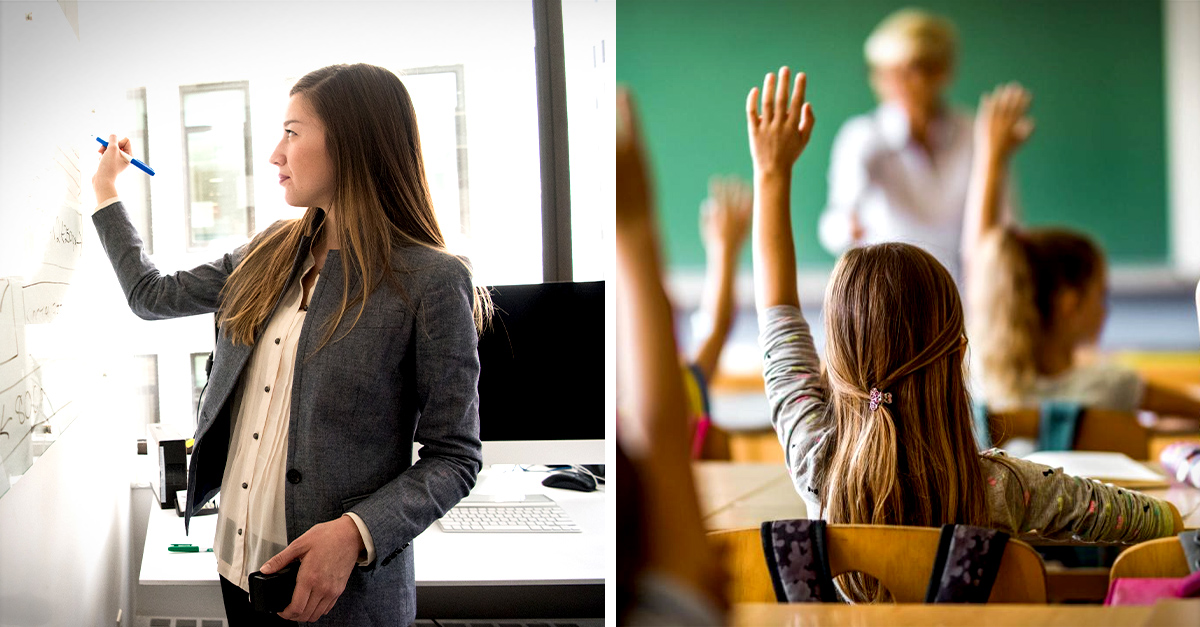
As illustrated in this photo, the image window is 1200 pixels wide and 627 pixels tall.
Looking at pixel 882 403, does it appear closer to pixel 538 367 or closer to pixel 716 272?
pixel 716 272

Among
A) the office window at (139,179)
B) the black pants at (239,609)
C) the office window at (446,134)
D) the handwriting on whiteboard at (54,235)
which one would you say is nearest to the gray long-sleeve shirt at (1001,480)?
the black pants at (239,609)

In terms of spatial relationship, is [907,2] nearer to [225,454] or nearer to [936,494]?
[936,494]

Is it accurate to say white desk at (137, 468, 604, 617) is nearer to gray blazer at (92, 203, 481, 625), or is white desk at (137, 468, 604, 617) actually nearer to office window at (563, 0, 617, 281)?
gray blazer at (92, 203, 481, 625)

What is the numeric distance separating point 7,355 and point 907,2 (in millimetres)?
1070

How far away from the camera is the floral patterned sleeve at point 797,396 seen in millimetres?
718

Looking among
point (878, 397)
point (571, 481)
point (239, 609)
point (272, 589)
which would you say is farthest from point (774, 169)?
point (571, 481)

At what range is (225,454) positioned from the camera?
1.09 metres

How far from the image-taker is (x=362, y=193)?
3.30 feet

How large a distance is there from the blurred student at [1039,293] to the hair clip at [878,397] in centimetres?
12

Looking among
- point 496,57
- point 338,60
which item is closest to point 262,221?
point 338,60

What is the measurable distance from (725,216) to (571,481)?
1204mm

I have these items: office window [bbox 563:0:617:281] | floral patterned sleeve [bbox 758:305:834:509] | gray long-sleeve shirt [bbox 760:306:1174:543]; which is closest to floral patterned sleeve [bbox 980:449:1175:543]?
gray long-sleeve shirt [bbox 760:306:1174:543]

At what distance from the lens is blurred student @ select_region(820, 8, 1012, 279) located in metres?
0.66

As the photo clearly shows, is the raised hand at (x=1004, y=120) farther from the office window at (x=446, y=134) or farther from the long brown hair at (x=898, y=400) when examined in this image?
the office window at (x=446, y=134)
